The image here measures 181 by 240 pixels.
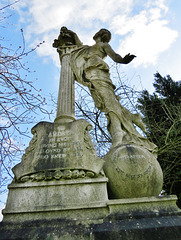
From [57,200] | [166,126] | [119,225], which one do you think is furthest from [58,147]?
[166,126]

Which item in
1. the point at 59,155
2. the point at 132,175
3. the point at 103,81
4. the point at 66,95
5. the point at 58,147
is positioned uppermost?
the point at 103,81

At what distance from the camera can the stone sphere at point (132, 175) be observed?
248cm

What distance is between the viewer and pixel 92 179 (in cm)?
241

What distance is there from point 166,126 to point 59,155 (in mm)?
7834

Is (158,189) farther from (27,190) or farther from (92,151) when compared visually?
(27,190)

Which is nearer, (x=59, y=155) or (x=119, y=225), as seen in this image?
(x=119, y=225)

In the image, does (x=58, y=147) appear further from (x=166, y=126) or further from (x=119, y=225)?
(x=166, y=126)

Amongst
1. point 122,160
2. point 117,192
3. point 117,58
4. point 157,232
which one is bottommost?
point 157,232

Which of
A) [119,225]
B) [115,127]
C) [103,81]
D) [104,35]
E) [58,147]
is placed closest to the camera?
[119,225]

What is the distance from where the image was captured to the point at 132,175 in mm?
2490

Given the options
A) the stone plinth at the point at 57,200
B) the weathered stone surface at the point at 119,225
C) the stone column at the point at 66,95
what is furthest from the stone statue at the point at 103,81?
the weathered stone surface at the point at 119,225

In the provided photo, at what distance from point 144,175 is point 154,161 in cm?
35

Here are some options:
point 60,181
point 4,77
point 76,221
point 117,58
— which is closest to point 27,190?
point 60,181

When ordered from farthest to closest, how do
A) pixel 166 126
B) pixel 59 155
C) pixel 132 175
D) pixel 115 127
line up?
pixel 166 126, pixel 115 127, pixel 59 155, pixel 132 175
